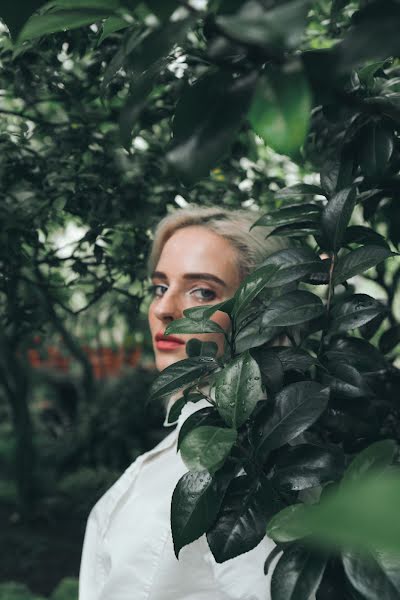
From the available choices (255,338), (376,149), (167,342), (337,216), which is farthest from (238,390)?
(167,342)

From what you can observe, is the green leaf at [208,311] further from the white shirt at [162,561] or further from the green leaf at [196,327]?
the white shirt at [162,561]

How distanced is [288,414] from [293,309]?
6.0 inches

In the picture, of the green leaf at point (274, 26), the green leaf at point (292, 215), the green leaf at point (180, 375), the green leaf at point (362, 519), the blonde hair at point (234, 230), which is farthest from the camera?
the blonde hair at point (234, 230)

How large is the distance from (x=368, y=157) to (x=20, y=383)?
312 centimetres

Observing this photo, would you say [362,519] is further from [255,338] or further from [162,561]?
[162,561]

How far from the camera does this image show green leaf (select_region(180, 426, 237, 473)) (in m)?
0.63

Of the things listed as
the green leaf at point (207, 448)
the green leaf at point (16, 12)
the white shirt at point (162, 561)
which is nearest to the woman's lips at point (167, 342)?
the white shirt at point (162, 561)

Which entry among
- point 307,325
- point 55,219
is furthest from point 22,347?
point 307,325

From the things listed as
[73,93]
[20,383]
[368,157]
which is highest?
[73,93]

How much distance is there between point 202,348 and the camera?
987mm

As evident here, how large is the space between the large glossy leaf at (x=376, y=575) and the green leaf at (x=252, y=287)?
335 millimetres

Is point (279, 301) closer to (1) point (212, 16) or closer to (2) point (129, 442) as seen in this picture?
(1) point (212, 16)

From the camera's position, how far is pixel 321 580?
2.23 ft

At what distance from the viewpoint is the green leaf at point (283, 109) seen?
42cm
